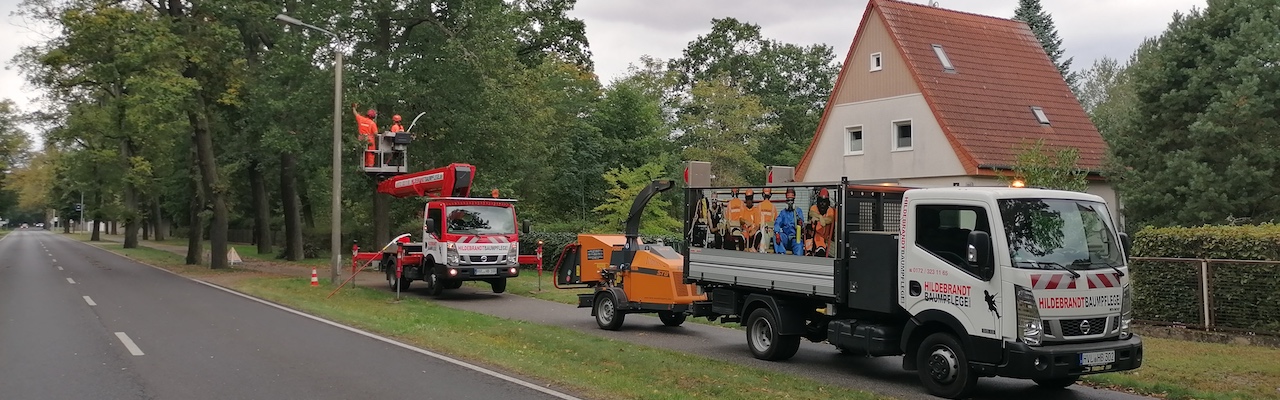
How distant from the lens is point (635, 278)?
14.9m

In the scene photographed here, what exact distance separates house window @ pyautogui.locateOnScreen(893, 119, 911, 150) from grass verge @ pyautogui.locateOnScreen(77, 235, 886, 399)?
15004mm

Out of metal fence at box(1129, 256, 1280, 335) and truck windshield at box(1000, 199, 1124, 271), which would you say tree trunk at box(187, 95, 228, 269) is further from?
truck windshield at box(1000, 199, 1124, 271)

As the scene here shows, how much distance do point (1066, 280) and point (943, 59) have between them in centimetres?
2026

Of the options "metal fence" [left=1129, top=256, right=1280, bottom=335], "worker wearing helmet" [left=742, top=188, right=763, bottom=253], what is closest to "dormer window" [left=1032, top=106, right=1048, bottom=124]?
"metal fence" [left=1129, top=256, right=1280, bottom=335]

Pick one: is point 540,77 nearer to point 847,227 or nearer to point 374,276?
point 374,276

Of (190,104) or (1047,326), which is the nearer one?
(1047,326)

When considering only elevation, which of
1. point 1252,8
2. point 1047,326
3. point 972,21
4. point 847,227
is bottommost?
point 1047,326

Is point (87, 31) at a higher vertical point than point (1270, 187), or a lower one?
higher

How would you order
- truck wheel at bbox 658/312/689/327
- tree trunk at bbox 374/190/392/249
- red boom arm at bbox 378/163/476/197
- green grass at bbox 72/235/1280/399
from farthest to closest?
tree trunk at bbox 374/190/392/249
red boom arm at bbox 378/163/476/197
truck wheel at bbox 658/312/689/327
green grass at bbox 72/235/1280/399

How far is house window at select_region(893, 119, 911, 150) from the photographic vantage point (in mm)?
26984

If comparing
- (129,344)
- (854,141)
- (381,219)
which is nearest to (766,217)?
(129,344)

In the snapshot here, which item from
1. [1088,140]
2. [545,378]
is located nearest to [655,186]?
[545,378]

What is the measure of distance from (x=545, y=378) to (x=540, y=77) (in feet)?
80.6

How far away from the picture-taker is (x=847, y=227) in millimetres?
10516
